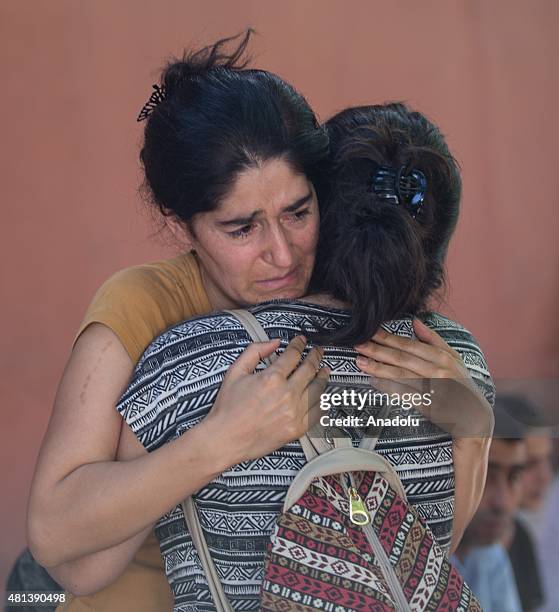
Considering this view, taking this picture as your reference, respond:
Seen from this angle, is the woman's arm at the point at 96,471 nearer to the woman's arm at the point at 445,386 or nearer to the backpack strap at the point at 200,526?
the backpack strap at the point at 200,526

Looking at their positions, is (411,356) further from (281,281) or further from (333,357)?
(281,281)

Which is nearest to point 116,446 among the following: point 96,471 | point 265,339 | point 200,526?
point 96,471

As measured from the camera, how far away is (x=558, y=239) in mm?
3938

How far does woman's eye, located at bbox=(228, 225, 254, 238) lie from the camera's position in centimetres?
171

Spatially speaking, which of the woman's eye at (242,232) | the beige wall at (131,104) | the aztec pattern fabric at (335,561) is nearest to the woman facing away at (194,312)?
the woman's eye at (242,232)

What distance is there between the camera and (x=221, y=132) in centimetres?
163

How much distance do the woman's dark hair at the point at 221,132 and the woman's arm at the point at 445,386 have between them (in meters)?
0.38

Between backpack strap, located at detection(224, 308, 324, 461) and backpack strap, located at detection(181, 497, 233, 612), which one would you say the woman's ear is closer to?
backpack strap, located at detection(224, 308, 324, 461)

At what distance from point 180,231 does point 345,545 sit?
0.81 meters

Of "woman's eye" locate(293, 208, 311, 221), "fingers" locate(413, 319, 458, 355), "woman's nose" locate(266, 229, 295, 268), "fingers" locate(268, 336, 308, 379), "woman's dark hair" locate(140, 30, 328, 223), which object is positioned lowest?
"fingers" locate(413, 319, 458, 355)

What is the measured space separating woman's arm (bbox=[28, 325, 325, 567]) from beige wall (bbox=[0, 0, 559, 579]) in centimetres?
187

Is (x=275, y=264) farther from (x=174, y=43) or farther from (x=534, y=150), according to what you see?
(x=534, y=150)

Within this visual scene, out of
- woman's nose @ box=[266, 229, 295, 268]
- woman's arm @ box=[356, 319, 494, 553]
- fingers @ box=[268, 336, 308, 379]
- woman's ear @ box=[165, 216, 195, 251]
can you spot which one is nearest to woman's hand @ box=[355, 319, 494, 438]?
woman's arm @ box=[356, 319, 494, 553]

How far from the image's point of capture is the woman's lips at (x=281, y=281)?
1.72 m
